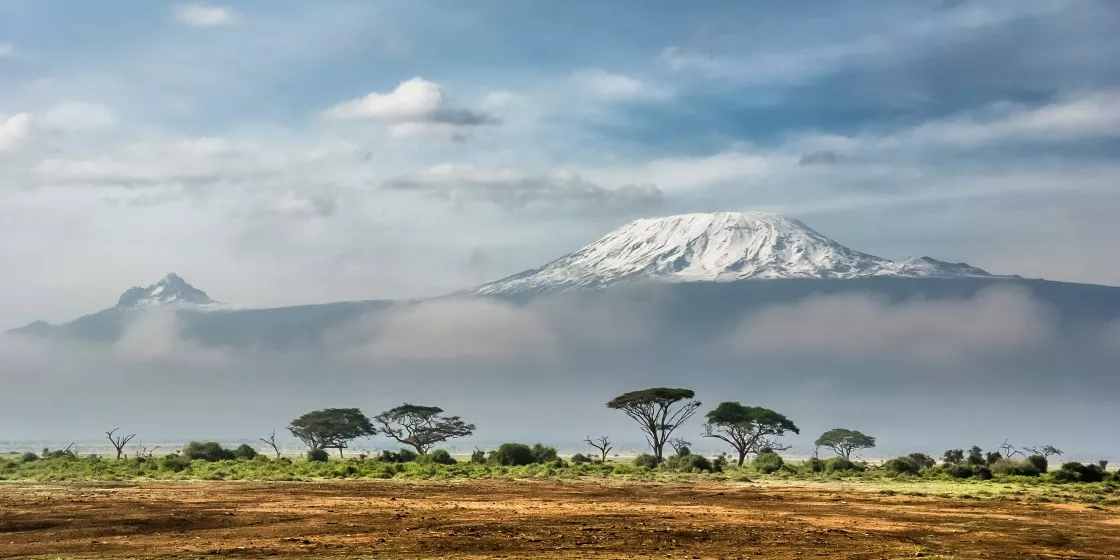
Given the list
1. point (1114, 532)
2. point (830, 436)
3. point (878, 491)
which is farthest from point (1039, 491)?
point (830, 436)

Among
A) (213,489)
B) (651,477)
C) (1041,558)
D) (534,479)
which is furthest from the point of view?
(651,477)

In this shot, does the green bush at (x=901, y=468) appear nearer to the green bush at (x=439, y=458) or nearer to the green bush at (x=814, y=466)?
the green bush at (x=814, y=466)

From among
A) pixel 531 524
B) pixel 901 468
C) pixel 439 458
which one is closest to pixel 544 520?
pixel 531 524

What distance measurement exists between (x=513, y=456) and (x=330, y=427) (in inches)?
2209

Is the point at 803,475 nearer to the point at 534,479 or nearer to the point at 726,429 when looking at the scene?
the point at 534,479

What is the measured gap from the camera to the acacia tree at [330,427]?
134 m

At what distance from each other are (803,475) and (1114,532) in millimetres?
37388

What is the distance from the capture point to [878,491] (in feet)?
164

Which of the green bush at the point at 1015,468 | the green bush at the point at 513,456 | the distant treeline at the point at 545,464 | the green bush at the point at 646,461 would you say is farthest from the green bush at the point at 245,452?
the green bush at the point at 1015,468

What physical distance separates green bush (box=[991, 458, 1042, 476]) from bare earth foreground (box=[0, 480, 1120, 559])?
24015mm

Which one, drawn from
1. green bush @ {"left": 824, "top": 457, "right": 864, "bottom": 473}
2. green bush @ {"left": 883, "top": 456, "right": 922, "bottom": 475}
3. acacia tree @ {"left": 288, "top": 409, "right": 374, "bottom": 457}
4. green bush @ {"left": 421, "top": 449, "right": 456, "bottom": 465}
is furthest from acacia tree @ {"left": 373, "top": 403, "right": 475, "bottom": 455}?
green bush @ {"left": 883, "top": 456, "right": 922, "bottom": 475}

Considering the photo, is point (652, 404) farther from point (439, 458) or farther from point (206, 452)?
point (206, 452)

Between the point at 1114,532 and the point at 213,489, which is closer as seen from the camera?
the point at 1114,532

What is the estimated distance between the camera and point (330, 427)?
13412 cm
